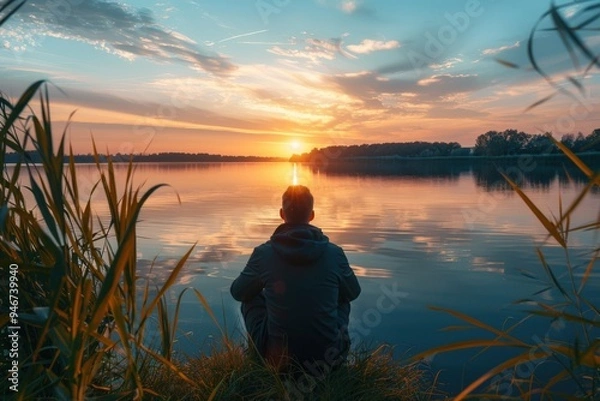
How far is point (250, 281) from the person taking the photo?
4.05m

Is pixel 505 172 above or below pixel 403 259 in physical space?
above

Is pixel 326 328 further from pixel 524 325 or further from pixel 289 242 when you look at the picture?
pixel 524 325

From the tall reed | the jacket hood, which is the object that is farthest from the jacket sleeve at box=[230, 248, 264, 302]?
the tall reed

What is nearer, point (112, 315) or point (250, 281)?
point (112, 315)

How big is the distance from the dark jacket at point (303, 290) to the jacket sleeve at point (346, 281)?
11 millimetres

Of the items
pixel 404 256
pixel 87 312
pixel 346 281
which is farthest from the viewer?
pixel 404 256

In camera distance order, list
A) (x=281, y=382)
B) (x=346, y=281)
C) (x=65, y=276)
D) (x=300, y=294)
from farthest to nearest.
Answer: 1. (x=346, y=281)
2. (x=300, y=294)
3. (x=281, y=382)
4. (x=65, y=276)

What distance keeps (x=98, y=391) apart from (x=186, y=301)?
5.00m

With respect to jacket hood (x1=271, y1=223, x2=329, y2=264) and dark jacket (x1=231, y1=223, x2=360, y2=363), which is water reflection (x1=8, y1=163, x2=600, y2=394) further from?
jacket hood (x1=271, y1=223, x2=329, y2=264)

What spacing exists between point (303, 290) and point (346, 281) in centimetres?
40

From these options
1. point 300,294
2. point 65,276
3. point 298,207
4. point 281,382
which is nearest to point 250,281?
point 300,294

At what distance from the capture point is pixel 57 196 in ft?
4.59

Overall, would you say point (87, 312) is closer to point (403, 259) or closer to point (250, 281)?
point (250, 281)

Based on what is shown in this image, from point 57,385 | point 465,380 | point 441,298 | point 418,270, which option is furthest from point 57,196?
point 418,270
